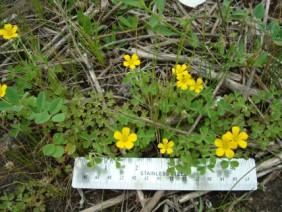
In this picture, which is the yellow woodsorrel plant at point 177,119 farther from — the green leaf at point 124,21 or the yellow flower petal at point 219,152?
the green leaf at point 124,21

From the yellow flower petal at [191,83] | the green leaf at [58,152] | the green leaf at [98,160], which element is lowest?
the green leaf at [98,160]

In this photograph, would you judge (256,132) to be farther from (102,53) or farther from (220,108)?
(102,53)

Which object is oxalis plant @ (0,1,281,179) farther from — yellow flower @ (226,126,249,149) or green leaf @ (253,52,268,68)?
yellow flower @ (226,126,249,149)

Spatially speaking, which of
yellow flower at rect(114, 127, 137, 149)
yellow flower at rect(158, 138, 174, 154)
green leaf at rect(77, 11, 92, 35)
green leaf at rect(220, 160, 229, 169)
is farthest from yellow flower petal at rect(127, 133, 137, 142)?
green leaf at rect(77, 11, 92, 35)

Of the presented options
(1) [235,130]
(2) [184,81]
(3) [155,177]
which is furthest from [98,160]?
(1) [235,130]

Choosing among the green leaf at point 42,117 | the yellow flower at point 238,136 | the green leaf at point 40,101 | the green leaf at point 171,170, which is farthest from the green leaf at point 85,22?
the yellow flower at point 238,136
